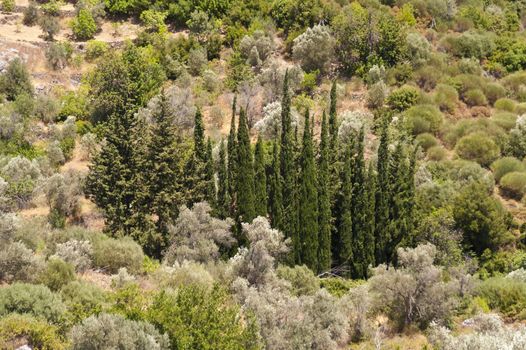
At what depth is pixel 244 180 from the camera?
129 ft

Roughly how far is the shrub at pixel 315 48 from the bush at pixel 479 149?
1549cm

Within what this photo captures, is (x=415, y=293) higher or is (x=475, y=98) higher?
(x=475, y=98)

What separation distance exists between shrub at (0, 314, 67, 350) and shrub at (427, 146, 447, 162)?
35427mm

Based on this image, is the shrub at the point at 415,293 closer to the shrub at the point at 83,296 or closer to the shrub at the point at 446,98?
the shrub at the point at 83,296

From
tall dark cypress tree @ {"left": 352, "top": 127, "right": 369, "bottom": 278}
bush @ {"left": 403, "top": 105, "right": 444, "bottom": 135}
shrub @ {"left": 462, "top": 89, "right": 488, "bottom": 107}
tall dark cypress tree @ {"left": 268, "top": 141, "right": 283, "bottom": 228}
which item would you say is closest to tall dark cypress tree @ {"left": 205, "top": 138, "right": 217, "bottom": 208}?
tall dark cypress tree @ {"left": 268, "top": 141, "right": 283, "bottom": 228}

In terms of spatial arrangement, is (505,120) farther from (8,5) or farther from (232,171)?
(8,5)

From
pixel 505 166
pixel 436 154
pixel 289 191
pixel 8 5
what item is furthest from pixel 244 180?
pixel 8 5

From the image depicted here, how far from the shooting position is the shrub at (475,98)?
57875 millimetres

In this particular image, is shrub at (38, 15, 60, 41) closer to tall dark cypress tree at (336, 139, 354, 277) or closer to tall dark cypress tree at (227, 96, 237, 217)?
tall dark cypress tree at (227, 96, 237, 217)

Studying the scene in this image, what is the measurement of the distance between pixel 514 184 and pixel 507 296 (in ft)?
54.1

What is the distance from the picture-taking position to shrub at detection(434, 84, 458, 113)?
186ft

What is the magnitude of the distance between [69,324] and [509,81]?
1943 inches

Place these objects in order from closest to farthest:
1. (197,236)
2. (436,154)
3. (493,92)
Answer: (197,236)
(436,154)
(493,92)

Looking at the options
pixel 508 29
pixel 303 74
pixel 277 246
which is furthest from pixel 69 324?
pixel 508 29
